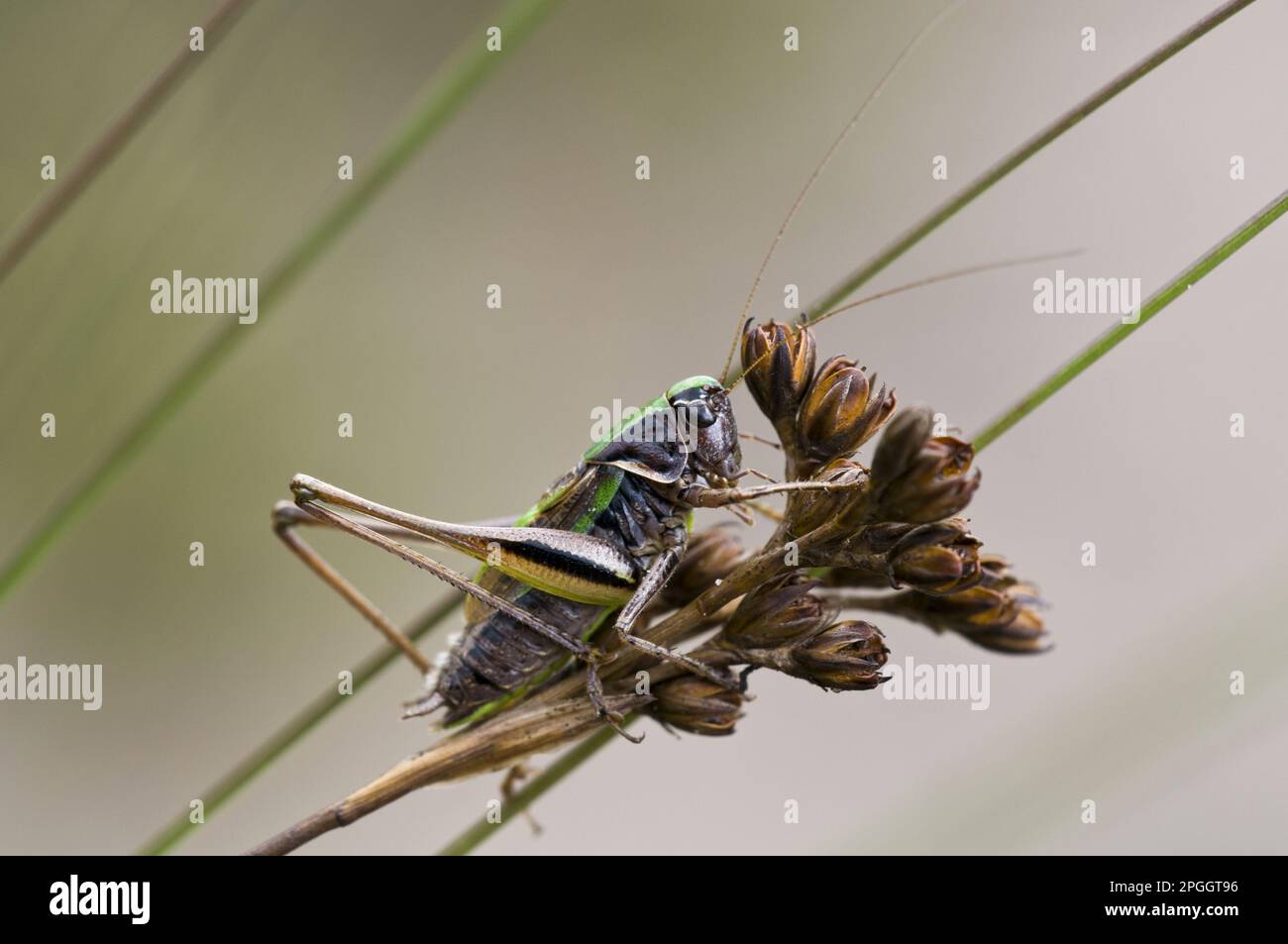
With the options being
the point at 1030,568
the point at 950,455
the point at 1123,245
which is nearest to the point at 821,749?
the point at 1030,568

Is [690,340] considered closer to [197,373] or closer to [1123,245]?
[1123,245]

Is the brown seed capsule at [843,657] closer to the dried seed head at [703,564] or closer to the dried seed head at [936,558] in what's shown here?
the dried seed head at [936,558]

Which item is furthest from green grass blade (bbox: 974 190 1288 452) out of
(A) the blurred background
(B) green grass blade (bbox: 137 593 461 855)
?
(A) the blurred background

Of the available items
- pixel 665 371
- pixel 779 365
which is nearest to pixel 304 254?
pixel 779 365

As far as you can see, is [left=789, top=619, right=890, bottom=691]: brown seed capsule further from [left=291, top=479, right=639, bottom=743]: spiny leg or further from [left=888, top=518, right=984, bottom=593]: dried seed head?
[left=291, top=479, right=639, bottom=743]: spiny leg

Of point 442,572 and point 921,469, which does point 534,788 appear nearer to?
point 442,572

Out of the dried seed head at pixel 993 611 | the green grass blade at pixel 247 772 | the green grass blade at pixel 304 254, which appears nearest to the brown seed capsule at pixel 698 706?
the dried seed head at pixel 993 611
